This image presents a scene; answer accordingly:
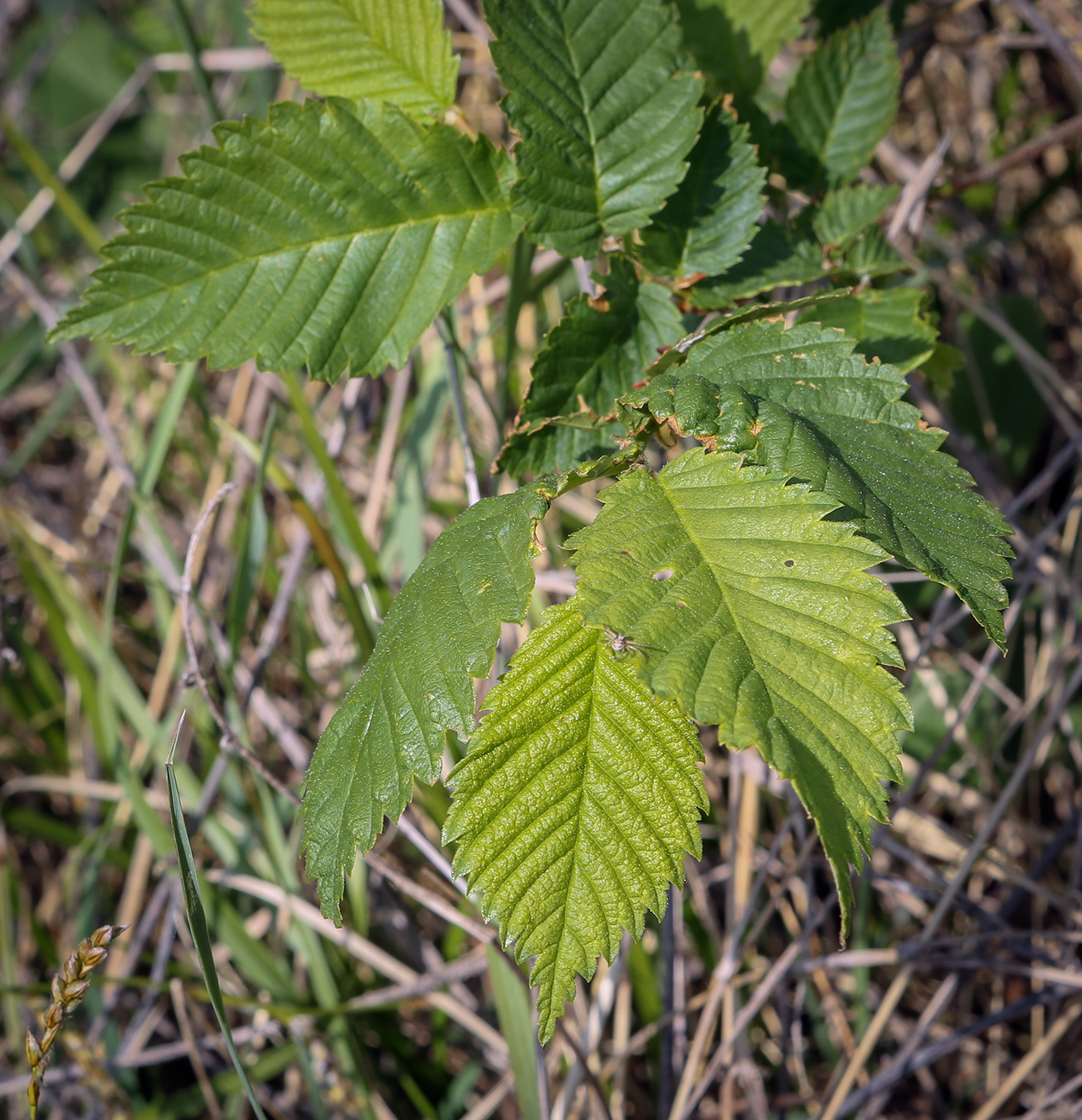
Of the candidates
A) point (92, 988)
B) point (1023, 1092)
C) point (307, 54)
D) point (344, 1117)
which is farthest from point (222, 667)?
point (1023, 1092)

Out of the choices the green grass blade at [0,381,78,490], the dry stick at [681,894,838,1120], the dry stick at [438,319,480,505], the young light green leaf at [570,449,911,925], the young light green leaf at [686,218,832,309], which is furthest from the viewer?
the green grass blade at [0,381,78,490]

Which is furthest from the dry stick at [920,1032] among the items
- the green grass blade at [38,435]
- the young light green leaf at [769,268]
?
the green grass blade at [38,435]

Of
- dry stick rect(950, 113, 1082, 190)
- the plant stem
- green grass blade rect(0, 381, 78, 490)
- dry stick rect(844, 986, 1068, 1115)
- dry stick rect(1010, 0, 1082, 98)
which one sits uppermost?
the plant stem

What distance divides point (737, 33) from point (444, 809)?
4.23 feet

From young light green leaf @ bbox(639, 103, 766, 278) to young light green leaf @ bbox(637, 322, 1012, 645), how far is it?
0.16 m

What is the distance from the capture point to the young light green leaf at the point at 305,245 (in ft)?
3.08

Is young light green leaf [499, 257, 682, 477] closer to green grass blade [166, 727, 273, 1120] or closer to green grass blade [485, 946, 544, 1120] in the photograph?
green grass blade [166, 727, 273, 1120]

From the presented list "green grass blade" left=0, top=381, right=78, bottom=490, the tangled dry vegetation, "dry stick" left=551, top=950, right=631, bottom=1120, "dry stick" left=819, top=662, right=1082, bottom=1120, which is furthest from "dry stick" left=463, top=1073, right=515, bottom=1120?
"green grass blade" left=0, top=381, right=78, bottom=490

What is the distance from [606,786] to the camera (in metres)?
0.78

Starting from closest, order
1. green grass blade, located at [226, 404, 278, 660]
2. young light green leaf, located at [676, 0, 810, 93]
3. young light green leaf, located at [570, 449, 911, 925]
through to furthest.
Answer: young light green leaf, located at [570, 449, 911, 925] < young light green leaf, located at [676, 0, 810, 93] < green grass blade, located at [226, 404, 278, 660]

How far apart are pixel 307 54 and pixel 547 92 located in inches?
11.7

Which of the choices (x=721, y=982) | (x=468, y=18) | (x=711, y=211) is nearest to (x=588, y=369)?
(x=711, y=211)

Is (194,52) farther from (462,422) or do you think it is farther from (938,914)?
(938,914)

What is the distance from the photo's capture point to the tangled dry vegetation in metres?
1.57
